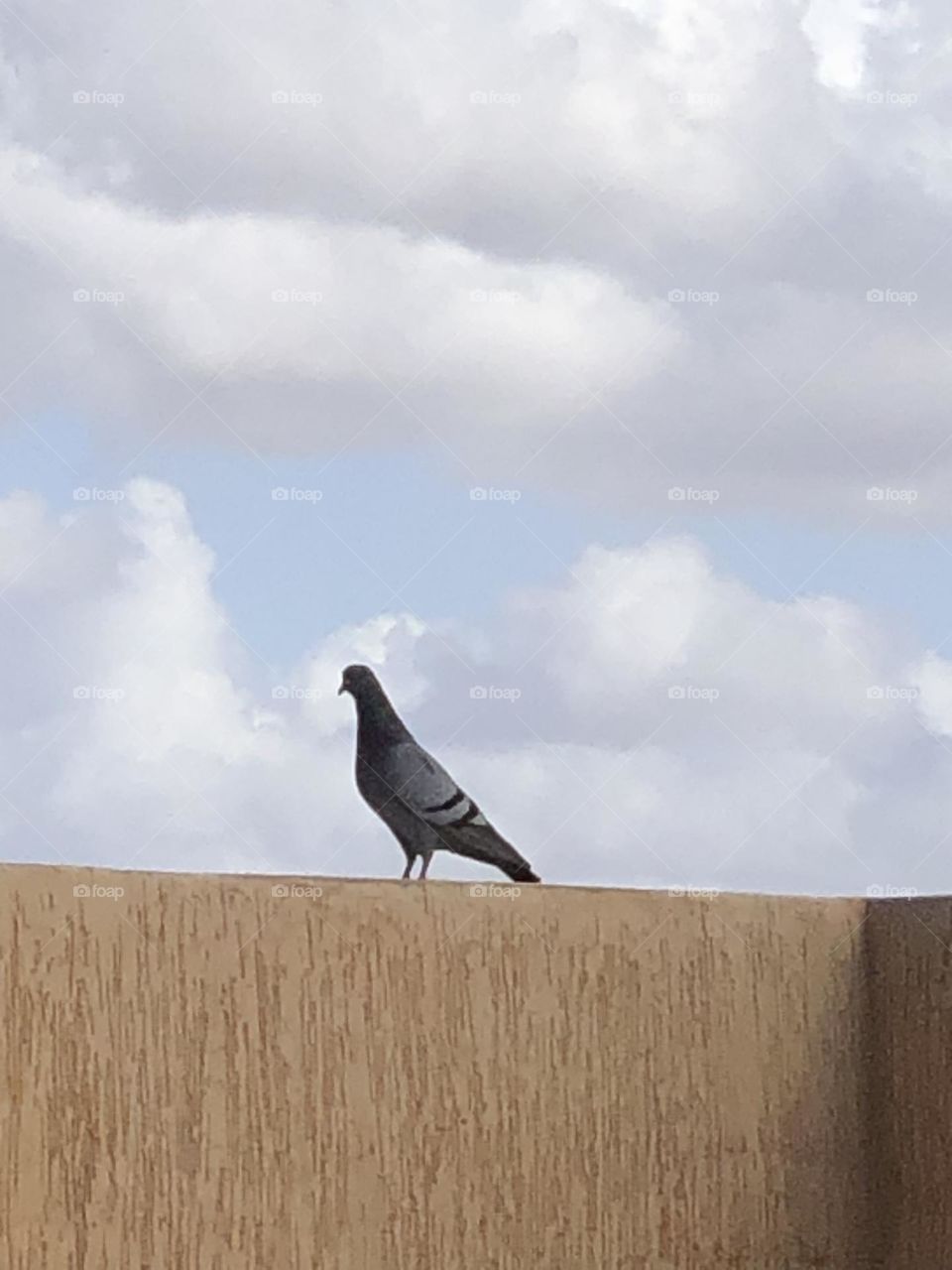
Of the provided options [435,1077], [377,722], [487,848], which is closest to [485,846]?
[487,848]

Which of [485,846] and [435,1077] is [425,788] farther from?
[435,1077]

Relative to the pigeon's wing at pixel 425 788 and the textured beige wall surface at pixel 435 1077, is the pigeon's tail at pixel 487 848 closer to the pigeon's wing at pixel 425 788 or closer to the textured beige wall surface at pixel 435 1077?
the pigeon's wing at pixel 425 788

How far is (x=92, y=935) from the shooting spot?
84.0 inches

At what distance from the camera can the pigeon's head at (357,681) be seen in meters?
3.85

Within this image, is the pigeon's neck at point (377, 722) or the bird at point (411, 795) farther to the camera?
the pigeon's neck at point (377, 722)

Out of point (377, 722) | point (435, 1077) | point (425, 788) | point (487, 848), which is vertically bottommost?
point (435, 1077)

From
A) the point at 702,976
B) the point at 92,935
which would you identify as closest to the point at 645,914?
the point at 702,976

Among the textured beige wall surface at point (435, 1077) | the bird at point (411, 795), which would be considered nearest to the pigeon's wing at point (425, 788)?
Answer: the bird at point (411, 795)

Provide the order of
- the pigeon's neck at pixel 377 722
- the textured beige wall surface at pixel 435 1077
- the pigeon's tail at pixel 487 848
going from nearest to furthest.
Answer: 1. the textured beige wall surface at pixel 435 1077
2. the pigeon's tail at pixel 487 848
3. the pigeon's neck at pixel 377 722

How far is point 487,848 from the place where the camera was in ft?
11.3

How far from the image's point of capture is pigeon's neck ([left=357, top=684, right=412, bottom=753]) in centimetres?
377

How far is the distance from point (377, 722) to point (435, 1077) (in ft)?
5.07

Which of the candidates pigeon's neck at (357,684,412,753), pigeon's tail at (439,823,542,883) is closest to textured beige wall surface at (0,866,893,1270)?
pigeon's tail at (439,823,542,883)

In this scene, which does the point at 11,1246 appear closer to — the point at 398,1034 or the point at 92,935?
the point at 92,935
